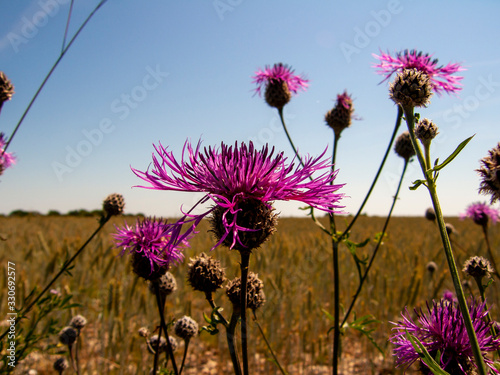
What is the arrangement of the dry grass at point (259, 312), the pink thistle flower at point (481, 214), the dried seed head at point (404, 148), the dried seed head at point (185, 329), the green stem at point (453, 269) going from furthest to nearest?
the pink thistle flower at point (481, 214) → the dry grass at point (259, 312) → the dried seed head at point (404, 148) → the dried seed head at point (185, 329) → the green stem at point (453, 269)

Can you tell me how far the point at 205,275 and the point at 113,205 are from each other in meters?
1.50

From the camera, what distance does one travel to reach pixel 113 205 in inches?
127

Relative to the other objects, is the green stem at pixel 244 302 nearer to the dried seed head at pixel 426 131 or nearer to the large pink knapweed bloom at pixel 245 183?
the large pink knapweed bloom at pixel 245 183

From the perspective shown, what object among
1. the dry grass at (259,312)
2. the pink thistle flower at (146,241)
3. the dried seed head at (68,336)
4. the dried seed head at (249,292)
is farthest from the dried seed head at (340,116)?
the dried seed head at (68,336)

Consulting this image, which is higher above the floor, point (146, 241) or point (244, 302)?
point (146, 241)

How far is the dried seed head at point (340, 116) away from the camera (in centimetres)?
403

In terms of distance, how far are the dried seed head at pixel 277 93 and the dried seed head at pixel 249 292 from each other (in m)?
2.58

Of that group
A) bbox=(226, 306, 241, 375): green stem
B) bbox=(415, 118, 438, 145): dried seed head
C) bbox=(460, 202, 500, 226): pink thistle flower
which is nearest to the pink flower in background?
bbox=(226, 306, 241, 375): green stem

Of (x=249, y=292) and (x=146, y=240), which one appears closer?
(x=249, y=292)

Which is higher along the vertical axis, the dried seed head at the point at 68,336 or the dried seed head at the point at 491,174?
the dried seed head at the point at 491,174

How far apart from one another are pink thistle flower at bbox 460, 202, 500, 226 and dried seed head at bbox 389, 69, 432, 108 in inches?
154

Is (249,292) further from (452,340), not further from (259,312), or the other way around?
(259,312)

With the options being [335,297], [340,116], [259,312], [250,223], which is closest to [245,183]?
[250,223]

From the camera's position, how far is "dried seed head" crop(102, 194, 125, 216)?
321cm
